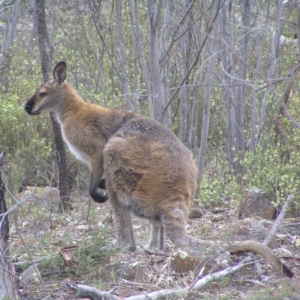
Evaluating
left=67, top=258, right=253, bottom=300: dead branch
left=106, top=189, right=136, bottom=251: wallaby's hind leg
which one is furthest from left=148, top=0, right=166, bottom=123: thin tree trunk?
left=67, top=258, right=253, bottom=300: dead branch

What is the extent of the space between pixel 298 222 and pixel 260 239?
2.97ft

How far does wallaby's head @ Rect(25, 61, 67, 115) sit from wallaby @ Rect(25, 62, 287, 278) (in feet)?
1.53

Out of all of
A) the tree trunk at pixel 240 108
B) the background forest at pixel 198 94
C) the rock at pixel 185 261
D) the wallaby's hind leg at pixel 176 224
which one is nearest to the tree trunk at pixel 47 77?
the background forest at pixel 198 94

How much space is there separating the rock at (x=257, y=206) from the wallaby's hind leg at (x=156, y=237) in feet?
5.05

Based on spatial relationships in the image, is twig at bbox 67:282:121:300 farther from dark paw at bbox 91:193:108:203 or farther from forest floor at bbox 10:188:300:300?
dark paw at bbox 91:193:108:203

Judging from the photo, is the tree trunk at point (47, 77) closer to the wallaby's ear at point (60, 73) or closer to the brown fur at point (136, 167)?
the wallaby's ear at point (60, 73)

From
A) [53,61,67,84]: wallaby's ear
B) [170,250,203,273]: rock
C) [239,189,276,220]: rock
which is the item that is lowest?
[239,189,276,220]: rock

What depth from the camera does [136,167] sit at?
18.1 feet

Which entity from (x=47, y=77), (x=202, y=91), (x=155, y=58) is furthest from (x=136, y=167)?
(x=202, y=91)

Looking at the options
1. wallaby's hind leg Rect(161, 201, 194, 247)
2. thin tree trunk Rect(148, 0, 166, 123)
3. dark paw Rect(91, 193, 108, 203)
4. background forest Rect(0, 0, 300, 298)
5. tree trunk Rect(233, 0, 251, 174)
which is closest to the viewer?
wallaby's hind leg Rect(161, 201, 194, 247)

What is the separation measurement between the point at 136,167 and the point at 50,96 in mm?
1685

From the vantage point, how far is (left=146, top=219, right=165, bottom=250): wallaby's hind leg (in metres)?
5.72

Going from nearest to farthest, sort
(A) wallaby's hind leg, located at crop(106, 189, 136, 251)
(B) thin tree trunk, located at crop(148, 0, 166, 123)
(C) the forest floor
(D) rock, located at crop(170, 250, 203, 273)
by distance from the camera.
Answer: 1. (C) the forest floor
2. (D) rock, located at crop(170, 250, 203, 273)
3. (A) wallaby's hind leg, located at crop(106, 189, 136, 251)
4. (B) thin tree trunk, located at crop(148, 0, 166, 123)

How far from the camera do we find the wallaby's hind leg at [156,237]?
5.72m
